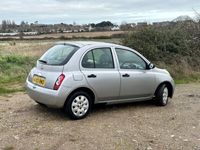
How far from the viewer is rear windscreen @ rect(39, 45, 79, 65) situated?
759cm

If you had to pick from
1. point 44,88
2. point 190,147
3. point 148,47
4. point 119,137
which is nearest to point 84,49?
point 44,88

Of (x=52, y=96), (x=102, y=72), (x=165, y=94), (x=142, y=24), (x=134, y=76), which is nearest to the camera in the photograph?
(x=52, y=96)

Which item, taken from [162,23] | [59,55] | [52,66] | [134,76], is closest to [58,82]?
[52,66]

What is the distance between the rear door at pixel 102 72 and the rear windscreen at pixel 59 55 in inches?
13.0

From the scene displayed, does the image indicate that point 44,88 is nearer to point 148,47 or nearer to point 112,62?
point 112,62

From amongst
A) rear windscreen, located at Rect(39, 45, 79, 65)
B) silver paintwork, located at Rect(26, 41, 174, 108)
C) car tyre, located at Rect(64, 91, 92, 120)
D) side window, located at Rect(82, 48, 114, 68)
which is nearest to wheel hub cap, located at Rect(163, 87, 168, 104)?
silver paintwork, located at Rect(26, 41, 174, 108)

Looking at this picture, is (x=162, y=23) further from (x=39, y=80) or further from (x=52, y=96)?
(x=52, y=96)

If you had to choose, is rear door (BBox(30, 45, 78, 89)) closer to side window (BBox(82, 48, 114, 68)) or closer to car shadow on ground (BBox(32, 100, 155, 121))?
side window (BBox(82, 48, 114, 68))

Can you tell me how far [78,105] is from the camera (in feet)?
24.7

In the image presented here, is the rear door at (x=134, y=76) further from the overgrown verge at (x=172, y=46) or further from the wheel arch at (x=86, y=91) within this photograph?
the overgrown verge at (x=172, y=46)

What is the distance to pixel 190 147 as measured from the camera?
6168mm

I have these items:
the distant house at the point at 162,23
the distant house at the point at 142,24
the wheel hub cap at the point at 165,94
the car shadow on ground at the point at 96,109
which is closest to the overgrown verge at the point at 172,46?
the distant house at the point at 162,23

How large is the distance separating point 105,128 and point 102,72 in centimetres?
140

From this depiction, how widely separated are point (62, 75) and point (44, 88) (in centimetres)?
50
